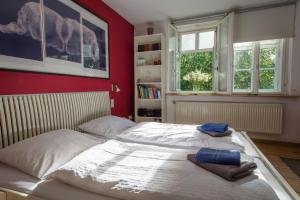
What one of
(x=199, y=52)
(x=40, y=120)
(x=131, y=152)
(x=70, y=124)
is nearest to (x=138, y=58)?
(x=199, y=52)

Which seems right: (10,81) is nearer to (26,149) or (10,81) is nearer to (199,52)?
(26,149)

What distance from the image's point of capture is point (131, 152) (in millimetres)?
1321

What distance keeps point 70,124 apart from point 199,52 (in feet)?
9.09

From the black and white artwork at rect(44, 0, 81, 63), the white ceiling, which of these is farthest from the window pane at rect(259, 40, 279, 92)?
the black and white artwork at rect(44, 0, 81, 63)

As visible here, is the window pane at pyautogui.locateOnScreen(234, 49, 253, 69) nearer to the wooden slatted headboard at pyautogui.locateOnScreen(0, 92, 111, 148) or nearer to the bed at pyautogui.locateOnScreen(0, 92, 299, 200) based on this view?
the bed at pyautogui.locateOnScreen(0, 92, 299, 200)

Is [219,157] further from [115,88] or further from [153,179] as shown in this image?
[115,88]

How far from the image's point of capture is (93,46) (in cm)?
251

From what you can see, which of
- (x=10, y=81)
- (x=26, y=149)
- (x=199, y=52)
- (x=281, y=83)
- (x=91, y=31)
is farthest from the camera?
(x=199, y=52)

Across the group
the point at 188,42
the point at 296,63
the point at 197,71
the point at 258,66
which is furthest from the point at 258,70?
the point at 188,42

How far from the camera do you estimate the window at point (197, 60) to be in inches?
137

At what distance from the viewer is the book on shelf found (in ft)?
11.7

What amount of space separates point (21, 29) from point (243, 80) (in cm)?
343

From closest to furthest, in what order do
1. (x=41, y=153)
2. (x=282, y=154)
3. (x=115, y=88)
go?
(x=41, y=153)
(x=282, y=154)
(x=115, y=88)

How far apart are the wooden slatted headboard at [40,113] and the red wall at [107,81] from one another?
12 centimetres
